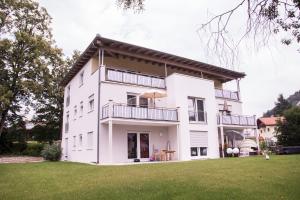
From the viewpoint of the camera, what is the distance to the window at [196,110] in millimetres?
21609

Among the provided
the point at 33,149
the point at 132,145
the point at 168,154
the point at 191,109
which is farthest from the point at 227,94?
the point at 33,149

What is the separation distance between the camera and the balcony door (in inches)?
760

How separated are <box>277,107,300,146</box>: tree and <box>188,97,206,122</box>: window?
13.5 m

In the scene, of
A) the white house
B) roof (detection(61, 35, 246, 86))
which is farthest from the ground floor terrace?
roof (detection(61, 35, 246, 86))

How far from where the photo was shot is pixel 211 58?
5.29 meters

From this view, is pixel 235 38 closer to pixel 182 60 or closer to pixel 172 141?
pixel 172 141

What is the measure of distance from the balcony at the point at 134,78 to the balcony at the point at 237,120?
5.43 m

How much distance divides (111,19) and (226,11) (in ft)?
7.59

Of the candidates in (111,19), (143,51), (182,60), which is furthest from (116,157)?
(111,19)

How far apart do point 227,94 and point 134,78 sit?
10.4 meters

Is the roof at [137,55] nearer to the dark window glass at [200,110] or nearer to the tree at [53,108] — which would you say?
the dark window glass at [200,110]

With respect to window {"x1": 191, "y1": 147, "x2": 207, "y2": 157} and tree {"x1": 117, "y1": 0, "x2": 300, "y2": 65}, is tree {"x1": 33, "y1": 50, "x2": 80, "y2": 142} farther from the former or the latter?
tree {"x1": 117, "y1": 0, "x2": 300, "y2": 65}

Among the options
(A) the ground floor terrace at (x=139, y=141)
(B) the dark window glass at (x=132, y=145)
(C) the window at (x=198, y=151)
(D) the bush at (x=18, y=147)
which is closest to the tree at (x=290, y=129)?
(C) the window at (x=198, y=151)

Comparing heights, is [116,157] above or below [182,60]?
below
